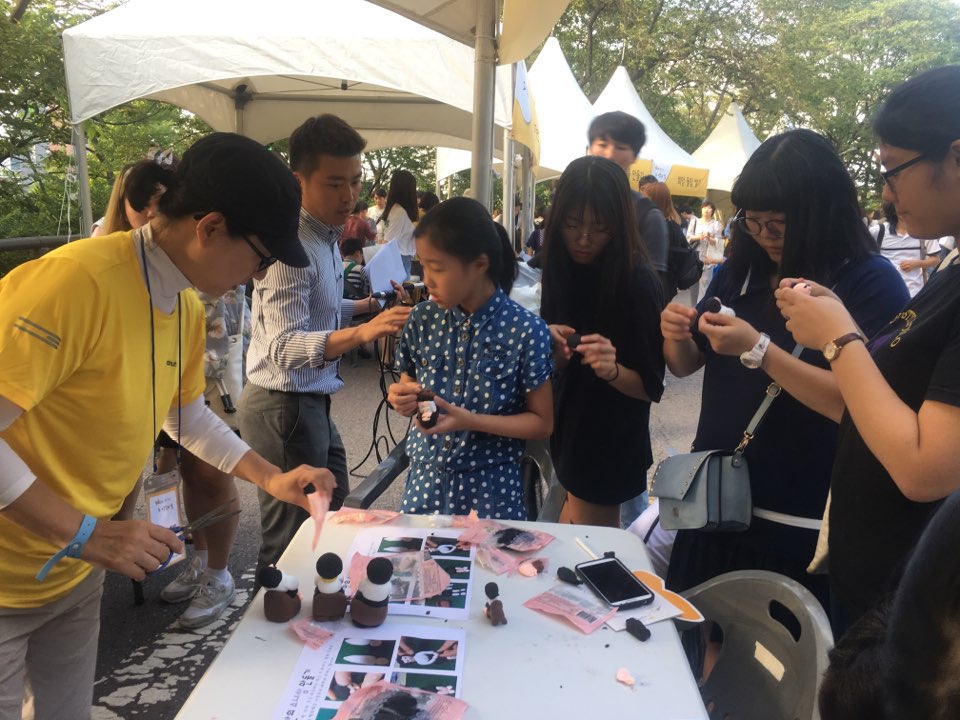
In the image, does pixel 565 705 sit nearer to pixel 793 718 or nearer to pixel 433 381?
pixel 793 718

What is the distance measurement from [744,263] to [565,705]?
1.27 meters

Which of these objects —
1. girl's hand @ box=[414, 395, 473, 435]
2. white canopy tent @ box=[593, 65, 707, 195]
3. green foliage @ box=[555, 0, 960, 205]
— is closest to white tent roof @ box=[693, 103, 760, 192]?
white canopy tent @ box=[593, 65, 707, 195]

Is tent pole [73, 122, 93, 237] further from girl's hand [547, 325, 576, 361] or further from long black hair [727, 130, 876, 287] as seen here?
long black hair [727, 130, 876, 287]

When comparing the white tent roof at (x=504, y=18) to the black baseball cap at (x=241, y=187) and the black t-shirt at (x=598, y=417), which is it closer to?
the black t-shirt at (x=598, y=417)

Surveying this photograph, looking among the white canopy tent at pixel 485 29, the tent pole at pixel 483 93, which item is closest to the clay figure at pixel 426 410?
the tent pole at pixel 483 93

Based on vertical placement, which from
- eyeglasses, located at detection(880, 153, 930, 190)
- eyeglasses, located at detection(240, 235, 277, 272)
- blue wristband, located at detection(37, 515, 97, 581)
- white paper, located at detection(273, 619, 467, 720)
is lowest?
white paper, located at detection(273, 619, 467, 720)

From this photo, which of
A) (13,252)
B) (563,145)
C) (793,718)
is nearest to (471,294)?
(793,718)

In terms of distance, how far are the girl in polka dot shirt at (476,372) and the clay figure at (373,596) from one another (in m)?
0.66

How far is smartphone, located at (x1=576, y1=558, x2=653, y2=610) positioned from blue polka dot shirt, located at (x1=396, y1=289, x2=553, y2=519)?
478 mm

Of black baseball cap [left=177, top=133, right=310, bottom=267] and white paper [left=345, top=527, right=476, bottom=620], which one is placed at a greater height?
black baseball cap [left=177, top=133, right=310, bottom=267]

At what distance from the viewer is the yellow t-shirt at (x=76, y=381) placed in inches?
43.3

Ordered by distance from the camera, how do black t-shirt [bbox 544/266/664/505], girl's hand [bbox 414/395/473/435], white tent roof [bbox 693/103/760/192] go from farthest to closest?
white tent roof [bbox 693/103/760/192] → black t-shirt [bbox 544/266/664/505] → girl's hand [bbox 414/395/473/435]

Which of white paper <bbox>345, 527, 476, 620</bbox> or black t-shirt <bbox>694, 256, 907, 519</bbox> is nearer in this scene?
white paper <bbox>345, 527, 476, 620</bbox>

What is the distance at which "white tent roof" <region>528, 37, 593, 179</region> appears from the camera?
919 centimetres
